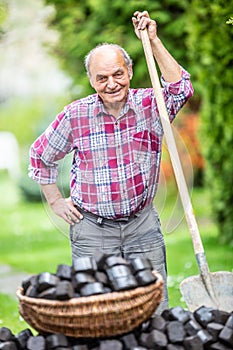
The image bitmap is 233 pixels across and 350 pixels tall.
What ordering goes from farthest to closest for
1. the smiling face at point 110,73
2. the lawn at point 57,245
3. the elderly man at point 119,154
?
1. the lawn at point 57,245
2. the elderly man at point 119,154
3. the smiling face at point 110,73

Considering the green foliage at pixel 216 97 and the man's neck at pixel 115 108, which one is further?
the green foliage at pixel 216 97

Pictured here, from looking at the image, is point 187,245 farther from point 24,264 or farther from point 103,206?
point 103,206

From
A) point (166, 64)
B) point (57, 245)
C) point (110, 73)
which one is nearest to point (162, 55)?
point (166, 64)

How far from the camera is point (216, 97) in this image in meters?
8.27

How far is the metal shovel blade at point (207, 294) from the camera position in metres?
3.93

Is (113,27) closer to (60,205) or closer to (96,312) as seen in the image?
(60,205)

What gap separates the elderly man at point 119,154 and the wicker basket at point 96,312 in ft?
2.46

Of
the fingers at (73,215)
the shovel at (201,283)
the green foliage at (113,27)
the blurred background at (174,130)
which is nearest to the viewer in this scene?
the shovel at (201,283)

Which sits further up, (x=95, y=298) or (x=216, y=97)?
(x=216, y=97)

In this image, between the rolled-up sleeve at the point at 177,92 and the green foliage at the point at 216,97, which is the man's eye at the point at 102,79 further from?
the green foliage at the point at 216,97

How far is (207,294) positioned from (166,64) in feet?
3.61

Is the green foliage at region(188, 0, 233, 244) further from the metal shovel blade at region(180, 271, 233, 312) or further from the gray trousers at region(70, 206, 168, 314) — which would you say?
the metal shovel blade at region(180, 271, 233, 312)

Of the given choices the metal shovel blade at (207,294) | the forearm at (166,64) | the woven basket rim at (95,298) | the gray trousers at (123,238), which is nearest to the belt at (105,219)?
the gray trousers at (123,238)

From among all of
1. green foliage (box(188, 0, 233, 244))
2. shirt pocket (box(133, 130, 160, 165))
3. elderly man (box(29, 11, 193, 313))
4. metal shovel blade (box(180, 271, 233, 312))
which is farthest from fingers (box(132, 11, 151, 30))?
A: green foliage (box(188, 0, 233, 244))
